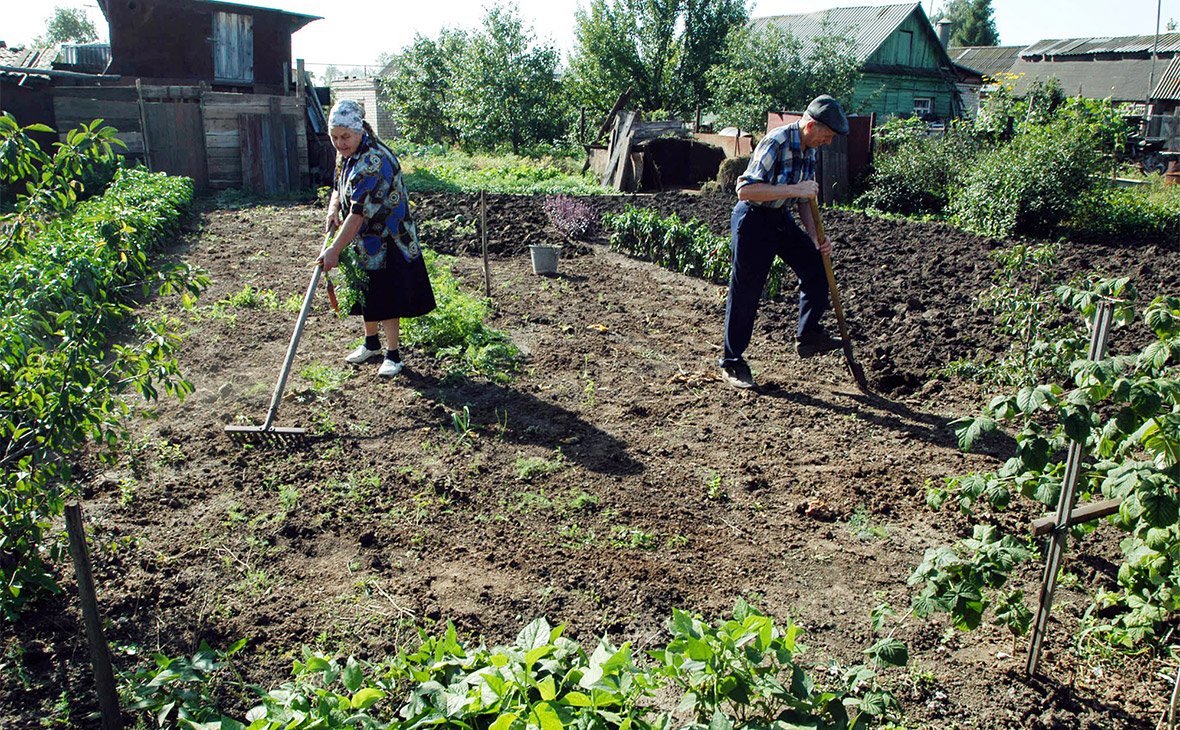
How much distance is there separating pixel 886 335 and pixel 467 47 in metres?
24.8

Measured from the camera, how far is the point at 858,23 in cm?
3681

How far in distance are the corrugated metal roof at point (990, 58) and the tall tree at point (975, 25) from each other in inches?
725

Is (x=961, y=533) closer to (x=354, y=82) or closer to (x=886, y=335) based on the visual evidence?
(x=886, y=335)

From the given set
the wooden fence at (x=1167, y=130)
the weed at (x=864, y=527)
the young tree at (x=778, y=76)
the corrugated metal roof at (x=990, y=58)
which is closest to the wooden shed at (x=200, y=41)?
the young tree at (x=778, y=76)

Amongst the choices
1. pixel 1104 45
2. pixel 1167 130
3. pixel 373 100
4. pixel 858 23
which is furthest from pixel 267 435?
pixel 1104 45

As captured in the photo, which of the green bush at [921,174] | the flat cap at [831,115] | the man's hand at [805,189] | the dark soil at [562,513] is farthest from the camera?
the green bush at [921,174]

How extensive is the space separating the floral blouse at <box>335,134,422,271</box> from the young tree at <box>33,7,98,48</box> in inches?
3274

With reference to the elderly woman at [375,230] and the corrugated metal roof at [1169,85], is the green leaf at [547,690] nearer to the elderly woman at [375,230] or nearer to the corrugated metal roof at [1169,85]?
the elderly woman at [375,230]

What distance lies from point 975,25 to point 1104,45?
86.4 ft

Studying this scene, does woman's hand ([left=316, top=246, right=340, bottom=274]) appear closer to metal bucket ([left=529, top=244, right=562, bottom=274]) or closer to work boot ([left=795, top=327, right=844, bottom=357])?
work boot ([left=795, top=327, right=844, bottom=357])

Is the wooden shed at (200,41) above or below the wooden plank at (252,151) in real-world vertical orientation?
above

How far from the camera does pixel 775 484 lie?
4047mm

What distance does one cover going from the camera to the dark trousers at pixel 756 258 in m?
5.11

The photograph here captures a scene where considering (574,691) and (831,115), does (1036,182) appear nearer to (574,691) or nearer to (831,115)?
(831,115)
